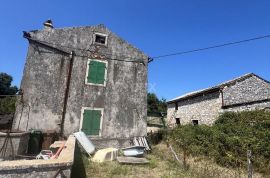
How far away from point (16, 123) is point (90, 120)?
144 inches

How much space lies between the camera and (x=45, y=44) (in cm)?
1262

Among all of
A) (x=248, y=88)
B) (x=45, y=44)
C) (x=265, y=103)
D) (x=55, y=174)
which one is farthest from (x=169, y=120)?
(x=55, y=174)

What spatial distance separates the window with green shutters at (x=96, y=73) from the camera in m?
13.2

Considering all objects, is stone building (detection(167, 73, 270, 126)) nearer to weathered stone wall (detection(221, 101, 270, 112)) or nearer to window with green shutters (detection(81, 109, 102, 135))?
weathered stone wall (detection(221, 101, 270, 112))

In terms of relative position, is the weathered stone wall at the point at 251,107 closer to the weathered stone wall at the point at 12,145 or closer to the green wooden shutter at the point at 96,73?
the green wooden shutter at the point at 96,73

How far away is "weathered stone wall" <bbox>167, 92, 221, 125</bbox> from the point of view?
1815cm

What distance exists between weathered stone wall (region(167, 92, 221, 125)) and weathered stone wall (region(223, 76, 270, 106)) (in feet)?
2.76

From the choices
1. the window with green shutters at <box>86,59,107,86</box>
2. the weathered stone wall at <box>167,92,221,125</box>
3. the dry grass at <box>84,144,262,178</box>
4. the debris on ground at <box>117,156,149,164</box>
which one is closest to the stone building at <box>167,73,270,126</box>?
the weathered stone wall at <box>167,92,221,125</box>

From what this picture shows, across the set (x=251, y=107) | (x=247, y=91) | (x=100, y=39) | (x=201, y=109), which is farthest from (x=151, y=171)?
(x=247, y=91)

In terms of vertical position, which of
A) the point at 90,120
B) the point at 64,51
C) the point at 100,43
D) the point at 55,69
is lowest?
the point at 90,120

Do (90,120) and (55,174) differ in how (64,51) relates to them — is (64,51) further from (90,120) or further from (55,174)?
(55,174)

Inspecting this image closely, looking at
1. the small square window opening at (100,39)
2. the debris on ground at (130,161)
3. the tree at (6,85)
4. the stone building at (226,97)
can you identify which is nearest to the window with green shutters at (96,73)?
the small square window opening at (100,39)

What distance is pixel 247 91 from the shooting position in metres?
18.9

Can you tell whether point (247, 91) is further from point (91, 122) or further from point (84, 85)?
point (84, 85)
